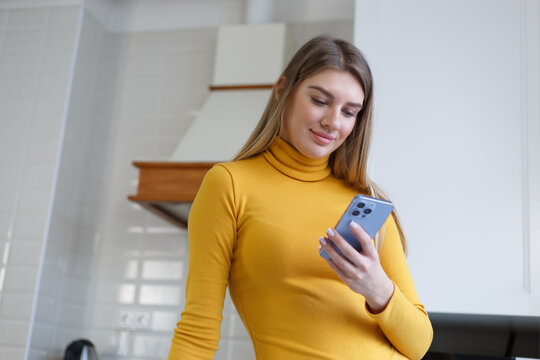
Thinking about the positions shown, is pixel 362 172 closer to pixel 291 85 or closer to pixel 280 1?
pixel 291 85

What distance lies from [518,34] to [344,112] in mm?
1065

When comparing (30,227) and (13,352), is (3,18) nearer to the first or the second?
(30,227)

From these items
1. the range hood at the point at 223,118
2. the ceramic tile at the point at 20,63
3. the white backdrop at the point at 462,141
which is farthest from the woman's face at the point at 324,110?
the ceramic tile at the point at 20,63

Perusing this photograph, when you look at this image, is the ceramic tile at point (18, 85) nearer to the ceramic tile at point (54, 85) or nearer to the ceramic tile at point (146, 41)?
the ceramic tile at point (54, 85)

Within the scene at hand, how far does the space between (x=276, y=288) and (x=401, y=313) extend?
177mm

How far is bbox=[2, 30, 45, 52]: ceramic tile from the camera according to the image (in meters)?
2.75

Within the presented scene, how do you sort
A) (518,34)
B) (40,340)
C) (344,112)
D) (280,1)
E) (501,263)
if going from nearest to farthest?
(344,112) < (501,263) < (518,34) < (40,340) < (280,1)

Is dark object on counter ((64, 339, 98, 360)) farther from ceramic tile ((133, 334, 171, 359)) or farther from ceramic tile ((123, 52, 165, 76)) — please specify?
ceramic tile ((123, 52, 165, 76))

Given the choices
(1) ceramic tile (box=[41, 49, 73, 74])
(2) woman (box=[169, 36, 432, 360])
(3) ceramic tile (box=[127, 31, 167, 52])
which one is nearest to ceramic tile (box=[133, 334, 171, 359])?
(1) ceramic tile (box=[41, 49, 73, 74])

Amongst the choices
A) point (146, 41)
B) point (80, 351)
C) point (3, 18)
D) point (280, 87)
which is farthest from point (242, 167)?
point (3, 18)

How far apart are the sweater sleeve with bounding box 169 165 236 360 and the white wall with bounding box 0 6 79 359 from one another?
5.56 feet

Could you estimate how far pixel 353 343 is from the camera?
36.2 inches

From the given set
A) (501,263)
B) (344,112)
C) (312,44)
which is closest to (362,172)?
(344,112)

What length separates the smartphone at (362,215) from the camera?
32.9 inches
